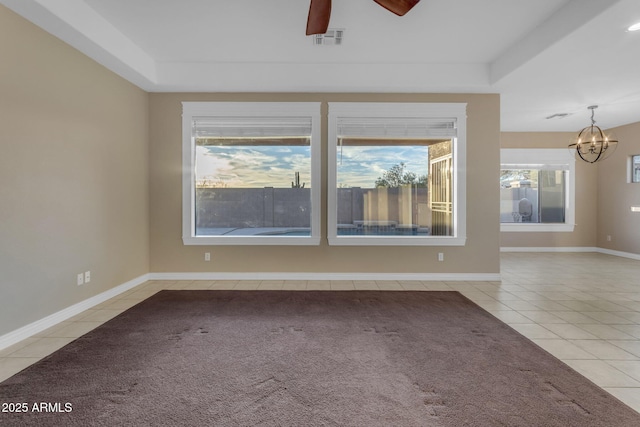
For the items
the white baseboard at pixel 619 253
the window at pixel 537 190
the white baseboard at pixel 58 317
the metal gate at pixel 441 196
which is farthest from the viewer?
the window at pixel 537 190

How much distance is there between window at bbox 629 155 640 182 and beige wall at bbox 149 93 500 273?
4.17 m

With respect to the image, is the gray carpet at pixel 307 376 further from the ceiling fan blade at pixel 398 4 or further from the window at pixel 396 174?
the ceiling fan blade at pixel 398 4

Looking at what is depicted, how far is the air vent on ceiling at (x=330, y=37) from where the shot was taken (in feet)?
10.5

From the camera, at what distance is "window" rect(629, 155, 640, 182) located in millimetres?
6051

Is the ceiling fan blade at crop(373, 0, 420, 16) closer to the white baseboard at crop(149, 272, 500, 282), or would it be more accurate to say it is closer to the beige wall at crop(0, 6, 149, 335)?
the beige wall at crop(0, 6, 149, 335)

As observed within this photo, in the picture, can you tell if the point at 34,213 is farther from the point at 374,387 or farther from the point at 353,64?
the point at 353,64

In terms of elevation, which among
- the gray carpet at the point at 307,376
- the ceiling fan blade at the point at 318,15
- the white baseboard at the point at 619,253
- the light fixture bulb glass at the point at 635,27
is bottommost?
the gray carpet at the point at 307,376

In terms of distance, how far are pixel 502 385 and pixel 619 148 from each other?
710 cm

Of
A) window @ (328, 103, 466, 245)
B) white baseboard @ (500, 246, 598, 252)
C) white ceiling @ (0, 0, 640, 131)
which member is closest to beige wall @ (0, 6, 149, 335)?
white ceiling @ (0, 0, 640, 131)

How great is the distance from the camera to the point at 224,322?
289 cm

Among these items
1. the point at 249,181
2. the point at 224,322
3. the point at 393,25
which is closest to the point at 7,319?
the point at 224,322

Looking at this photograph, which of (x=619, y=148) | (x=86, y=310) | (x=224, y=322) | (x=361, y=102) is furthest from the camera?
(x=619, y=148)

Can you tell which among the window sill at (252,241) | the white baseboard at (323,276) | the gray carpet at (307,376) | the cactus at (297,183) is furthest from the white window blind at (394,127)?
the gray carpet at (307,376)

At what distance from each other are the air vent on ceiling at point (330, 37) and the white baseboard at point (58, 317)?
3716 mm
